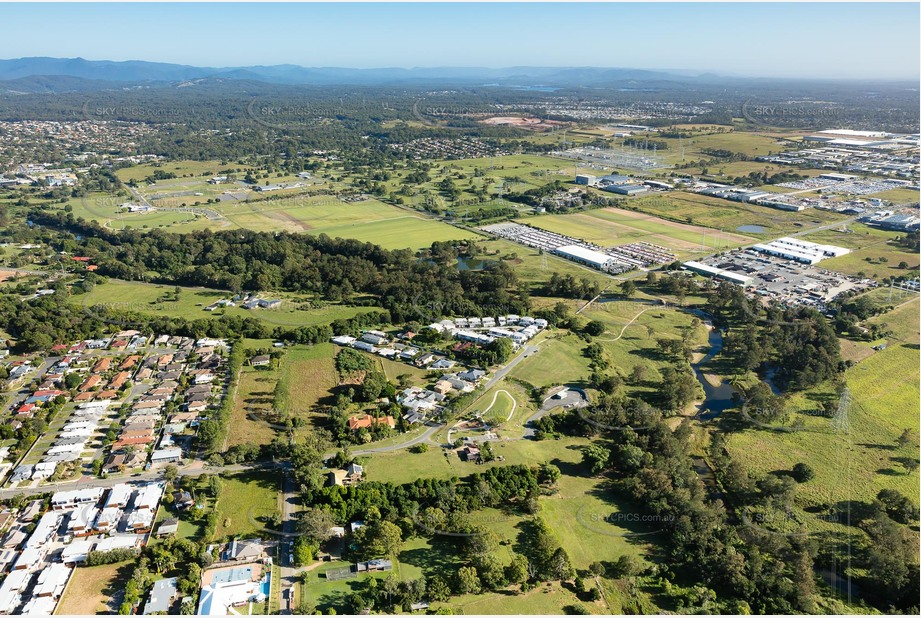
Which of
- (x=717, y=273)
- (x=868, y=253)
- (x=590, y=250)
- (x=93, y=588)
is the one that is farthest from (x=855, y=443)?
(x=868, y=253)

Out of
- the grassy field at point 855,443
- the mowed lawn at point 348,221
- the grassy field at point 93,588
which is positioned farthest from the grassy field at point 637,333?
the grassy field at point 93,588

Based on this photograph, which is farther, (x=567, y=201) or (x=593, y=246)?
(x=567, y=201)

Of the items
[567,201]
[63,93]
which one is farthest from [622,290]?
[63,93]

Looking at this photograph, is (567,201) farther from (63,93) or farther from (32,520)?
(63,93)

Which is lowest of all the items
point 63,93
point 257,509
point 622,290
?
point 257,509

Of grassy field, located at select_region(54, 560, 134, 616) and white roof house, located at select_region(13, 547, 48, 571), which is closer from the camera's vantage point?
grassy field, located at select_region(54, 560, 134, 616)

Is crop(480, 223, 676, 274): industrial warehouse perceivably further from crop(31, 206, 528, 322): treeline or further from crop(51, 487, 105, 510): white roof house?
crop(51, 487, 105, 510): white roof house

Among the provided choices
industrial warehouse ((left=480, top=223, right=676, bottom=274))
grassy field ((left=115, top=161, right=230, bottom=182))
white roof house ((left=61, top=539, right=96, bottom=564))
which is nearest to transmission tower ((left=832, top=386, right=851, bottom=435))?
industrial warehouse ((left=480, top=223, right=676, bottom=274))
